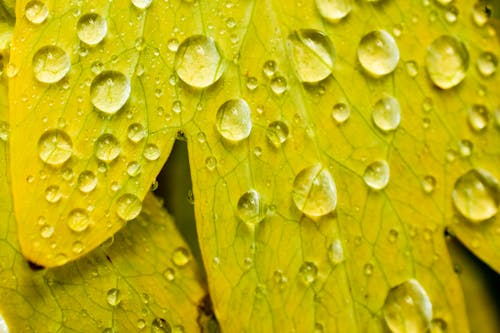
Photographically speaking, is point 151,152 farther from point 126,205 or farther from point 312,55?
point 312,55

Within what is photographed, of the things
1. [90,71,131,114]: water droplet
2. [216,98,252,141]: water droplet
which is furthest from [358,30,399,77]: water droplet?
[90,71,131,114]: water droplet

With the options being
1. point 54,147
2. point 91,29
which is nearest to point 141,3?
point 91,29

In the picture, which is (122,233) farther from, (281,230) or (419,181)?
(419,181)

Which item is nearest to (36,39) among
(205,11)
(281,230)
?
(205,11)

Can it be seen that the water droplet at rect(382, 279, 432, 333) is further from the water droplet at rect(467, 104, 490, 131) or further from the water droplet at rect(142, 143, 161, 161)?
the water droplet at rect(142, 143, 161, 161)

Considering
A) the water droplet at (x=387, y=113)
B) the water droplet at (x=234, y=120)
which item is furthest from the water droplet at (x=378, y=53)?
the water droplet at (x=234, y=120)

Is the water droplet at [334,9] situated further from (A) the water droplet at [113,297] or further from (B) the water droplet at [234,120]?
(A) the water droplet at [113,297]
